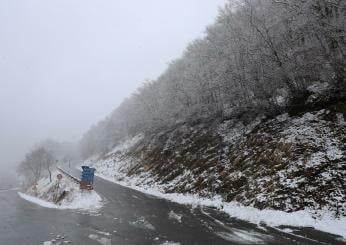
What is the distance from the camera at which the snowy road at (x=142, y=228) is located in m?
14.1

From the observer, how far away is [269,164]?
2284 centimetres

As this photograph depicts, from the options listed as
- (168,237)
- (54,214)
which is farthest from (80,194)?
(168,237)

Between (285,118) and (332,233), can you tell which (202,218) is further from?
(285,118)

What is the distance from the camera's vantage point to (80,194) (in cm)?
2717

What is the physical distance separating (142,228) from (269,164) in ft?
34.1

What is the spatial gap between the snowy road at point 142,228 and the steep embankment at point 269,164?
2.77m

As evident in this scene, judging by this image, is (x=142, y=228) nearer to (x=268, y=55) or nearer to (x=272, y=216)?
(x=272, y=216)

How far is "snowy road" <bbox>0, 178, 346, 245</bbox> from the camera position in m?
14.1

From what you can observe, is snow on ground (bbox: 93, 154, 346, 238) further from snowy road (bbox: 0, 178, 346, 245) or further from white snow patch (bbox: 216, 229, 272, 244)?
white snow patch (bbox: 216, 229, 272, 244)

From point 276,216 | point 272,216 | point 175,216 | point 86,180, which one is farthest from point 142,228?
point 86,180

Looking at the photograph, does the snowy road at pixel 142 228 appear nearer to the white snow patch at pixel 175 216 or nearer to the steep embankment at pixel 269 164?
the white snow patch at pixel 175 216

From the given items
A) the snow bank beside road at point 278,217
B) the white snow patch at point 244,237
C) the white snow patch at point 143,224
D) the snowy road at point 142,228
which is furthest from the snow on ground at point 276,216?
the white snow patch at point 143,224

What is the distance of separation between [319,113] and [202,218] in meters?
12.9

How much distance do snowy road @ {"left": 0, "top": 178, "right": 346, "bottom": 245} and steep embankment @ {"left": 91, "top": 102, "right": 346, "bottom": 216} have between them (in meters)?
2.77
